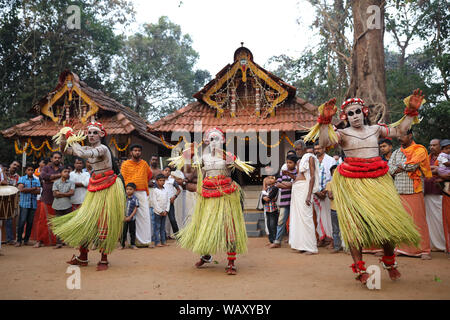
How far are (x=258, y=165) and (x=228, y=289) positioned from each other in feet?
26.0

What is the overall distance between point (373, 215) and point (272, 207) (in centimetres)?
365

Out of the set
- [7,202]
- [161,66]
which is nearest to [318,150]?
[7,202]

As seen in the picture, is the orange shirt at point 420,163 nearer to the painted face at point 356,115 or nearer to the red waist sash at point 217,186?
the painted face at point 356,115

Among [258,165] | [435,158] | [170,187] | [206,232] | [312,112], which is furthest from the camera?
[258,165]

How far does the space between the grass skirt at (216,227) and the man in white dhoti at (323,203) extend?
8.15 ft

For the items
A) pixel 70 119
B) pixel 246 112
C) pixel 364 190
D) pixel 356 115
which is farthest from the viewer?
pixel 70 119

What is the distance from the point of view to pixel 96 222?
4.96 m

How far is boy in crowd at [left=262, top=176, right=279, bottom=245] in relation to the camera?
7.37 m

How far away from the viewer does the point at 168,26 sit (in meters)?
27.9

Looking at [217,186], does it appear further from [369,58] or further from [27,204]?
[369,58]

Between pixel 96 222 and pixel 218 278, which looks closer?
pixel 218 278

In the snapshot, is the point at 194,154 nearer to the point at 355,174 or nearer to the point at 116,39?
the point at 355,174

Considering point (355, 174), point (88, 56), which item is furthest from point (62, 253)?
point (88, 56)

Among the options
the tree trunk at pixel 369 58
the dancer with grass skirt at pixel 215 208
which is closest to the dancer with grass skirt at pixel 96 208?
the dancer with grass skirt at pixel 215 208
